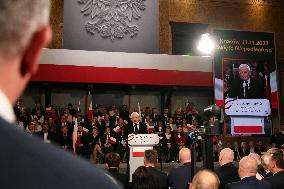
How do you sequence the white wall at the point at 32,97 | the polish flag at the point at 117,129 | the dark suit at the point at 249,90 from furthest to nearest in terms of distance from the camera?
1. the white wall at the point at 32,97
2. the dark suit at the point at 249,90
3. the polish flag at the point at 117,129

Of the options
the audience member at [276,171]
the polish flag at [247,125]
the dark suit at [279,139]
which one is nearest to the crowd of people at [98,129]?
the polish flag at [247,125]

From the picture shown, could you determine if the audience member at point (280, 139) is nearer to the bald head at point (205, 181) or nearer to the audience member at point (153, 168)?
the audience member at point (153, 168)

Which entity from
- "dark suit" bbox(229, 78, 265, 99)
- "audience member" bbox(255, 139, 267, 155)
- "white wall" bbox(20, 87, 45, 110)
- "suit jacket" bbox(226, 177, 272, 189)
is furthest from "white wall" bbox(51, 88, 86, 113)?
"suit jacket" bbox(226, 177, 272, 189)

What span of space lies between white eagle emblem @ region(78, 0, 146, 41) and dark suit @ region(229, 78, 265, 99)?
368 cm

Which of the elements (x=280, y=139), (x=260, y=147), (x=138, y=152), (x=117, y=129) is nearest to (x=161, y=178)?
(x=138, y=152)

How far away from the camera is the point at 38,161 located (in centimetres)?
48

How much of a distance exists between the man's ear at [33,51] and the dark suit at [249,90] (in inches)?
470

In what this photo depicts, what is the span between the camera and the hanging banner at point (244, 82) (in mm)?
12133

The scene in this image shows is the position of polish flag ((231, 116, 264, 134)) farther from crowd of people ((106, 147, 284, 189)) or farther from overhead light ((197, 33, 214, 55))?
crowd of people ((106, 147, 284, 189))

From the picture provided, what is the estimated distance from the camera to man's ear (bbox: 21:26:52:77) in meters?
0.56

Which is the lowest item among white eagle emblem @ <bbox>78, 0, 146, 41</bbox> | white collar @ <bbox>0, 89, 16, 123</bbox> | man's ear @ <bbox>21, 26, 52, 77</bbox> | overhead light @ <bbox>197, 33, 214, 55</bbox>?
white collar @ <bbox>0, 89, 16, 123</bbox>

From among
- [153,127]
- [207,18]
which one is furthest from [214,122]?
[207,18]

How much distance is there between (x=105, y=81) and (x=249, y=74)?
14.9ft

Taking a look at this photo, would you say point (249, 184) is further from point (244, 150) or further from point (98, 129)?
point (244, 150)
